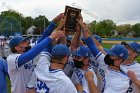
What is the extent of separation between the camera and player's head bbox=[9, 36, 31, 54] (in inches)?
220

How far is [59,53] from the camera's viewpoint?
4.49 metres

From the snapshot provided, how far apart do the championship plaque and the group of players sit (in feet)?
0.27

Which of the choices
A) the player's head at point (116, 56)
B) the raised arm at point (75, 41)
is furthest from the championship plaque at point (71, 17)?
the player's head at point (116, 56)

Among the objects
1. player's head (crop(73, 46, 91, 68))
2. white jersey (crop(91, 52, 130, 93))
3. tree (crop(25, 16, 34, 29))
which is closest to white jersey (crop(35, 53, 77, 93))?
white jersey (crop(91, 52, 130, 93))

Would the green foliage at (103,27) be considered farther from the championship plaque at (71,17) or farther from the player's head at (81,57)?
the player's head at (81,57)

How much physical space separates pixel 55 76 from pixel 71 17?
142cm

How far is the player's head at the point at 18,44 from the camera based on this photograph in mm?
5586

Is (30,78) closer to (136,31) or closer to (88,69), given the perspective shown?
(88,69)

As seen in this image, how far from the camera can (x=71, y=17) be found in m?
5.52

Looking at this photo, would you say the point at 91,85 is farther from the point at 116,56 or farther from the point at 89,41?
the point at 89,41

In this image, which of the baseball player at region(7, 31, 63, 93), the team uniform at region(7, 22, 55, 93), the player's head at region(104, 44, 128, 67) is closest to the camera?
the player's head at region(104, 44, 128, 67)

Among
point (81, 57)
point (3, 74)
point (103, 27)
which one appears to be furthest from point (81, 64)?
point (103, 27)

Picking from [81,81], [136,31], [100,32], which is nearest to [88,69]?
[81,81]

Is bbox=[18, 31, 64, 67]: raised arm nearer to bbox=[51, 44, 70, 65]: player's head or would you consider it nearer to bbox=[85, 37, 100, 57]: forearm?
bbox=[51, 44, 70, 65]: player's head
